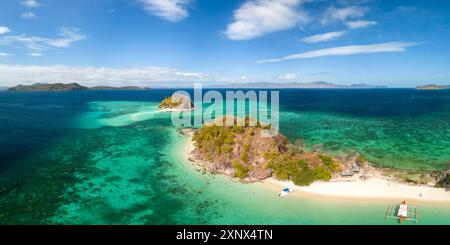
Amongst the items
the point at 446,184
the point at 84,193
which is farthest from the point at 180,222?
the point at 446,184

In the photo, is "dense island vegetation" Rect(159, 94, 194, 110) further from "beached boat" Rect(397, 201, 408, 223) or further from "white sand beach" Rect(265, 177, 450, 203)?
"beached boat" Rect(397, 201, 408, 223)

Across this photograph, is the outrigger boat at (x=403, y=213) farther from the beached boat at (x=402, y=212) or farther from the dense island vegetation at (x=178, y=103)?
the dense island vegetation at (x=178, y=103)

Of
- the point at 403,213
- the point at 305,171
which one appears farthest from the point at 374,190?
the point at 305,171

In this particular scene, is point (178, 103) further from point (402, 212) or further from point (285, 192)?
point (402, 212)

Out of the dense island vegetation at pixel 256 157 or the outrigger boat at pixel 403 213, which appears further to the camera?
the dense island vegetation at pixel 256 157

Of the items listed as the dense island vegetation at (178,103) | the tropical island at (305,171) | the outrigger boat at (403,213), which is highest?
the dense island vegetation at (178,103)

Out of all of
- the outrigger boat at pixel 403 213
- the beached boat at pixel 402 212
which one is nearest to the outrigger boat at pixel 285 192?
the outrigger boat at pixel 403 213
